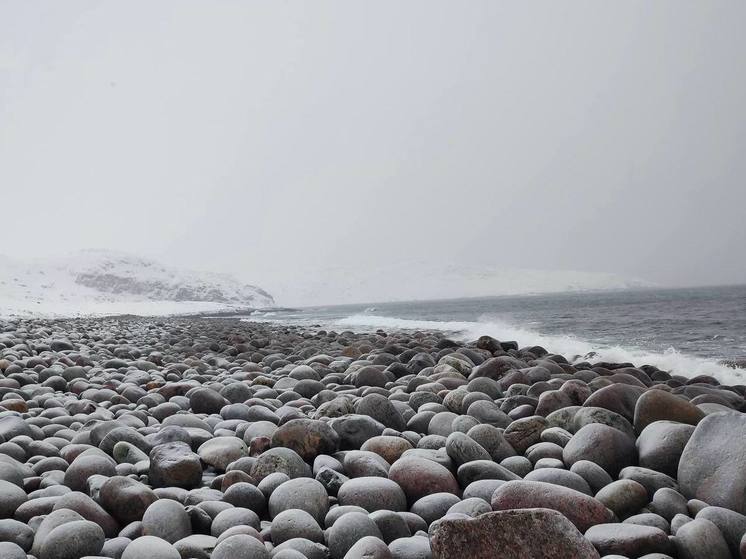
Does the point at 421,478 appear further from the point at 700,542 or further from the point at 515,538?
the point at 700,542

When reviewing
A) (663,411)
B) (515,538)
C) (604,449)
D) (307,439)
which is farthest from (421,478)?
(663,411)

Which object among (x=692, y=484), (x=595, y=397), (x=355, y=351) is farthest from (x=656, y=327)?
(x=692, y=484)

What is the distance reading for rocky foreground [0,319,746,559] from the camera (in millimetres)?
2068

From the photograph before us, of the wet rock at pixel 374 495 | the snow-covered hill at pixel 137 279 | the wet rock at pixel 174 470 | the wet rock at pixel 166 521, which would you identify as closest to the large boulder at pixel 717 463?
the wet rock at pixel 374 495

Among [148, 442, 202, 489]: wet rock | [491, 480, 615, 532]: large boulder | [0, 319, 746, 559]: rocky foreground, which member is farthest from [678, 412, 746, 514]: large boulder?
[148, 442, 202, 489]: wet rock

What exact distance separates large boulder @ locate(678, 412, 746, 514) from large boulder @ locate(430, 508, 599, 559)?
38.6 inches

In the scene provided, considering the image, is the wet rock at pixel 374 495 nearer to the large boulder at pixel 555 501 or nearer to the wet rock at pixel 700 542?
the large boulder at pixel 555 501

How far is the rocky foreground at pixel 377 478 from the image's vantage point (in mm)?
2068

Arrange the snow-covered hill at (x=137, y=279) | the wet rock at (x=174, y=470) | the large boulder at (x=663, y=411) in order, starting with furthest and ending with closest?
the snow-covered hill at (x=137, y=279)
the large boulder at (x=663, y=411)
the wet rock at (x=174, y=470)

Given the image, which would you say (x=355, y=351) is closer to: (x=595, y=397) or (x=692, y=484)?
(x=595, y=397)

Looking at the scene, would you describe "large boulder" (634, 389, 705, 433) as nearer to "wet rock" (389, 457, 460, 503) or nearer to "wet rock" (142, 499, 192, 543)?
"wet rock" (389, 457, 460, 503)

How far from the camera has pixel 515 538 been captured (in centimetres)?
183

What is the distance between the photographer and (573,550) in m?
1.84

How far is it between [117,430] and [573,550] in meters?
2.79
